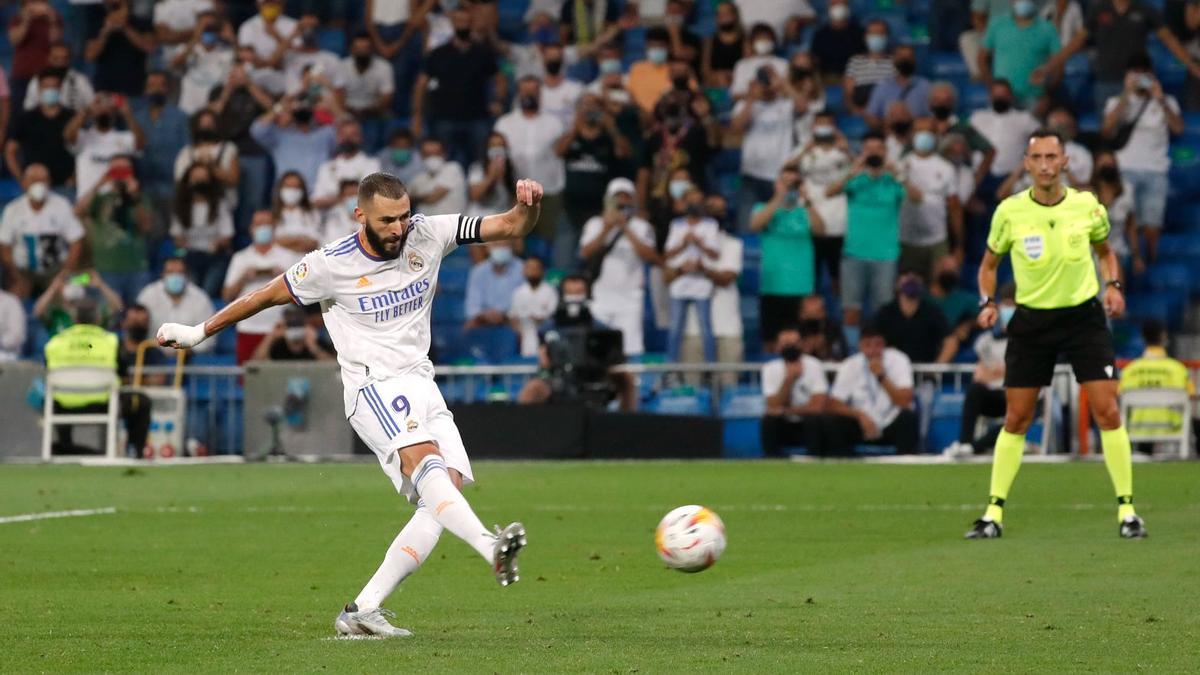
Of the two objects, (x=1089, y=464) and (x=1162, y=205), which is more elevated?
(x=1162, y=205)

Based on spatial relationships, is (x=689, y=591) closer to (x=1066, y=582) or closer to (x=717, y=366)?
(x=1066, y=582)

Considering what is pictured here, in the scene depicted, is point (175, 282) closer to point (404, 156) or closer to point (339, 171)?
→ point (339, 171)

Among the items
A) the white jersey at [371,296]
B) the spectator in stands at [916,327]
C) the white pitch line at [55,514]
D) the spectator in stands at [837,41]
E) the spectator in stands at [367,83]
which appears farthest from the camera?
the spectator in stands at [367,83]

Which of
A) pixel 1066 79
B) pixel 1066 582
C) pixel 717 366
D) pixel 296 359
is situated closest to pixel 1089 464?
pixel 717 366

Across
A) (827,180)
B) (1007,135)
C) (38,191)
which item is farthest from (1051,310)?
(38,191)

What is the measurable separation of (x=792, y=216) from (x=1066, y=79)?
4.51m

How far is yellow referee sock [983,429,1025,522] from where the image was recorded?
13023 mm

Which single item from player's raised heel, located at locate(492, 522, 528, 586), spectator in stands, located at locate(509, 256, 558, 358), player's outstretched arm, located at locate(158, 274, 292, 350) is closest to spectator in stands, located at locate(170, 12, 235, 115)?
spectator in stands, located at locate(509, 256, 558, 358)

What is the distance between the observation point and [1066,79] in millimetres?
25234

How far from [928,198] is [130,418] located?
9.42 m

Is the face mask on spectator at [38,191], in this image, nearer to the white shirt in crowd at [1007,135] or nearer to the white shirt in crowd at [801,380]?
the white shirt in crowd at [801,380]

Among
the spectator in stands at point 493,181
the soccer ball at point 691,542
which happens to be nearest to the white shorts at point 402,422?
the soccer ball at point 691,542

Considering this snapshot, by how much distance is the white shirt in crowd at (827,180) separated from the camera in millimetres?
23250

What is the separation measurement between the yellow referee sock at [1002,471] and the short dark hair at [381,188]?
586cm
